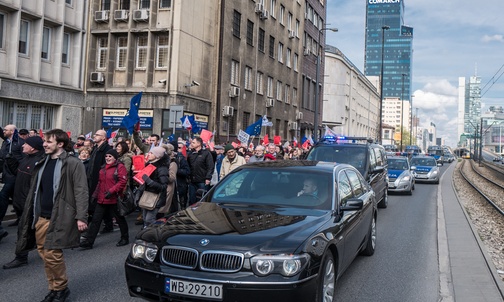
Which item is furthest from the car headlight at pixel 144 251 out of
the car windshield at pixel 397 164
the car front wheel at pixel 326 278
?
the car windshield at pixel 397 164

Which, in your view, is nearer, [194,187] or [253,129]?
[194,187]

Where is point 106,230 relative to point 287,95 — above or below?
below

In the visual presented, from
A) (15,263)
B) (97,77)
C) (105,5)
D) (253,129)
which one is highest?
(105,5)

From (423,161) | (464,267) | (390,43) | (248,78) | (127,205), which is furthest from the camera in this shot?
(390,43)

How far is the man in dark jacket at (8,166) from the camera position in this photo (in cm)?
789

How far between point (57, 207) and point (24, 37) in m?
18.3

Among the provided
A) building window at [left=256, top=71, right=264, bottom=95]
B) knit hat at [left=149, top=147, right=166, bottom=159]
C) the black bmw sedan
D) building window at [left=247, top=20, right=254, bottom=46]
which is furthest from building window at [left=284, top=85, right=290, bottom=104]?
the black bmw sedan

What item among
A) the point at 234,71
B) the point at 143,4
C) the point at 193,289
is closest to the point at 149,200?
the point at 193,289

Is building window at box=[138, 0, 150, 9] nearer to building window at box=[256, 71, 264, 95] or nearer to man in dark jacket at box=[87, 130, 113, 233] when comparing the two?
building window at box=[256, 71, 264, 95]

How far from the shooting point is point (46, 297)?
479cm

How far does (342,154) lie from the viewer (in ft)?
38.5

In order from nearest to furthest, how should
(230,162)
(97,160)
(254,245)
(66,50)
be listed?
(254,245)
(97,160)
(230,162)
(66,50)

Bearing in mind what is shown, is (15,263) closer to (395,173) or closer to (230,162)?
(230,162)

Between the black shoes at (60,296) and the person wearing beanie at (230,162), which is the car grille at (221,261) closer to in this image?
the black shoes at (60,296)
